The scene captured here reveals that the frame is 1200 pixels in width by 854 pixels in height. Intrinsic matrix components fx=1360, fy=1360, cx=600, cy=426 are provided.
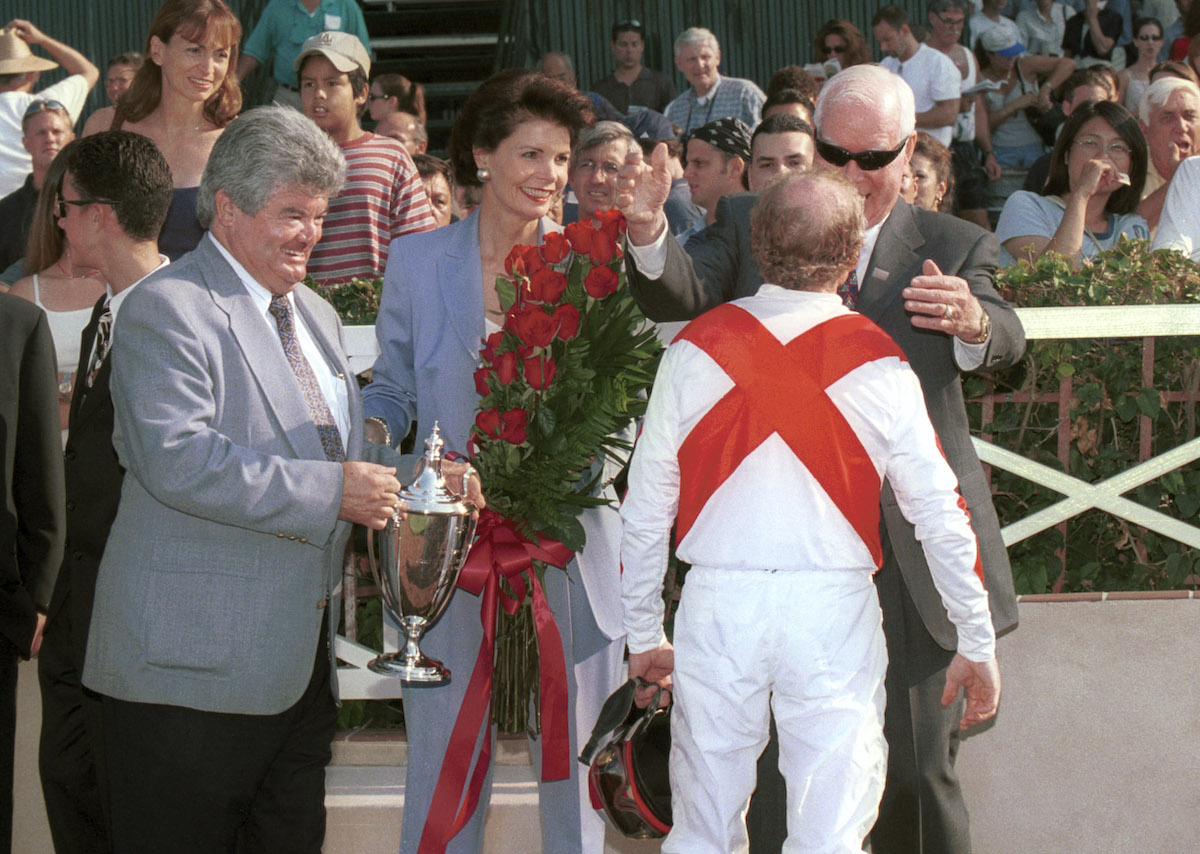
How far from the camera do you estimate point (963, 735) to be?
408 centimetres

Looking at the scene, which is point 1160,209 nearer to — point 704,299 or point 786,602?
point 704,299

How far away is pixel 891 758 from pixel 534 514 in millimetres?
995

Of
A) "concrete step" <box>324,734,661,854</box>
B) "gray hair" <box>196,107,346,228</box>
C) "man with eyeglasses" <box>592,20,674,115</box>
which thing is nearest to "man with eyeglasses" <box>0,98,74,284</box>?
"concrete step" <box>324,734,661,854</box>

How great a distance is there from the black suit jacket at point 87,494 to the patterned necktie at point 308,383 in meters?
0.55

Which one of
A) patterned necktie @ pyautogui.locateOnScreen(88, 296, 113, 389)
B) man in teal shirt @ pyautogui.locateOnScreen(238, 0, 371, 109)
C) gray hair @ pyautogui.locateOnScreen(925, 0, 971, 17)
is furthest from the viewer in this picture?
gray hair @ pyautogui.locateOnScreen(925, 0, 971, 17)

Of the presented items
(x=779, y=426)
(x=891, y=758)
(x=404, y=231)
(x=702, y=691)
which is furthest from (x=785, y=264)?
(x=404, y=231)

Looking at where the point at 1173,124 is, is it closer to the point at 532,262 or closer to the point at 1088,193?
the point at 1088,193

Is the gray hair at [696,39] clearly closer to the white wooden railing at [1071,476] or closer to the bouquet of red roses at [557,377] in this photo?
the white wooden railing at [1071,476]

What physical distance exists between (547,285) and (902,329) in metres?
0.81

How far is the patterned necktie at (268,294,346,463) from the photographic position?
115 inches

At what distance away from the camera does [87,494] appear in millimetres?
3299

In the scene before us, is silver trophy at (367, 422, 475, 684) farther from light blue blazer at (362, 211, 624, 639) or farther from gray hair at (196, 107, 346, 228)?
gray hair at (196, 107, 346, 228)

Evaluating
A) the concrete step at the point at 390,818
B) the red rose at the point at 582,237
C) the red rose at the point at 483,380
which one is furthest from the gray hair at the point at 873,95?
the concrete step at the point at 390,818

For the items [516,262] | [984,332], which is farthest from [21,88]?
[984,332]
